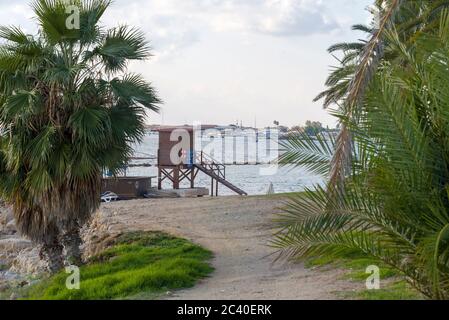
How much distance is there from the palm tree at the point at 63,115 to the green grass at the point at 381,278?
428 centimetres

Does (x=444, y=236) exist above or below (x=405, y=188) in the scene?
below

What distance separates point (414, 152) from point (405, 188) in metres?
0.37

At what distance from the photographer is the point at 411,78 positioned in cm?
718

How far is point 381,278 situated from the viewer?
9.38 metres

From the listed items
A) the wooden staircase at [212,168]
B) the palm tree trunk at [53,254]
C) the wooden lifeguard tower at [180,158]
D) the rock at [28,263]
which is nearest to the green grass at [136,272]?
the palm tree trunk at [53,254]

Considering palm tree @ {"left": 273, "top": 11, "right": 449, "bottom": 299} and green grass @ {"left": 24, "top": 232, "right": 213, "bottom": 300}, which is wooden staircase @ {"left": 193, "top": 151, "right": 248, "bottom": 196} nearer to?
green grass @ {"left": 24, "top": 232, "right": 213, "bottom": 300}

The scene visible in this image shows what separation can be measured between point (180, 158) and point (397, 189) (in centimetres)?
3152

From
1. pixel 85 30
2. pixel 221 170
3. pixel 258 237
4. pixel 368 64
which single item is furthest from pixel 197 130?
pixel 368 64

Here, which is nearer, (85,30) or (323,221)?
(323,221)

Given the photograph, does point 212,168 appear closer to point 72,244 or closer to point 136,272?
point 72,244

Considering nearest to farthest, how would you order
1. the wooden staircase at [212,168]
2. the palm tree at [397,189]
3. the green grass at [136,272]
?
the palm tree at [397,189] → the green grass at [136,272] → the wooden staircase at [212,168]

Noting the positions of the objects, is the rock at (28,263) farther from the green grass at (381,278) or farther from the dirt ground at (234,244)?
the green grass at (381,278)

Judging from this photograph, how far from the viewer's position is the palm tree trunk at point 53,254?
12984 millimetres
